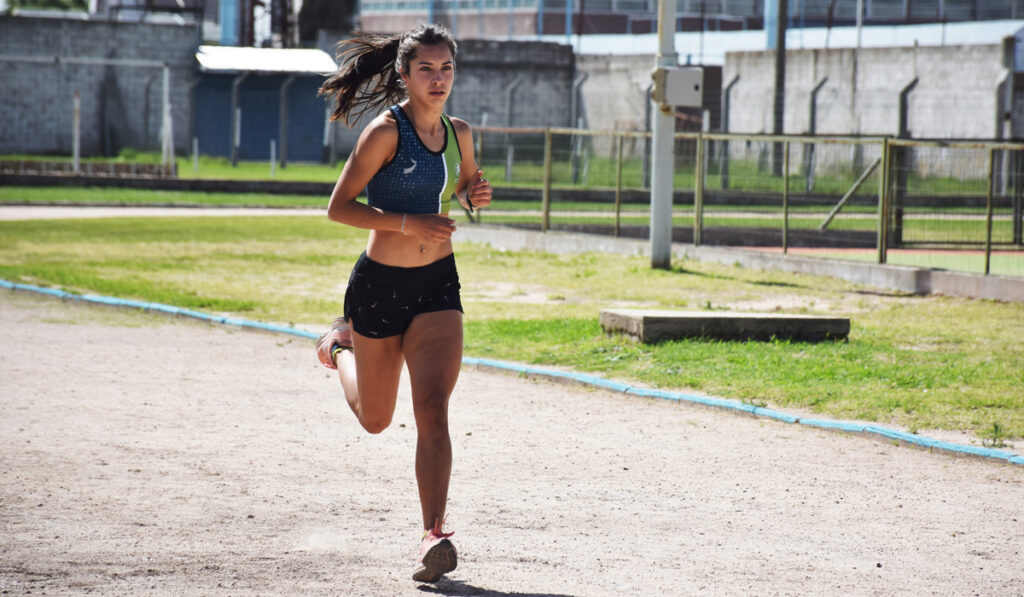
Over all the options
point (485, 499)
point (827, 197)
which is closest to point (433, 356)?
point (485, 499)

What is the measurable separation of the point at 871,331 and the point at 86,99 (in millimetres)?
34691

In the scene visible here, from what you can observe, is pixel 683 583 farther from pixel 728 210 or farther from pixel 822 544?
pixel 728 210

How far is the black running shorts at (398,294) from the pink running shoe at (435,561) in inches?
35.5

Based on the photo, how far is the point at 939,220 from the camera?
1648 centimetres

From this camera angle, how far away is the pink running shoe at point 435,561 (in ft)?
15.8

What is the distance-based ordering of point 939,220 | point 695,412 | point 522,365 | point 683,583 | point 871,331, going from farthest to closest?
point 939,220
point 871,331
point 522,365
point 695,412
point 683,583

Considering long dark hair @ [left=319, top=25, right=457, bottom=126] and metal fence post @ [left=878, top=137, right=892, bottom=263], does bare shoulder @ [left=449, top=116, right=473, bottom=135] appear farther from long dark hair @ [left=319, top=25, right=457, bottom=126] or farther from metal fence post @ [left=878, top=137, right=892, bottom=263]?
metal fence post @ [left=878, top=137, right=892, bottom=263]

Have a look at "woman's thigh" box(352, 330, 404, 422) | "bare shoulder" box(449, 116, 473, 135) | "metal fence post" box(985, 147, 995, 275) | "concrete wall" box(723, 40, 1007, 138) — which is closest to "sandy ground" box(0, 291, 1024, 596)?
"woman's thigh" box(352, 330, 404, 422)

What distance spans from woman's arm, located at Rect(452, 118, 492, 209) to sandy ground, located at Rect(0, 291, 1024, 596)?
1343 millimetres

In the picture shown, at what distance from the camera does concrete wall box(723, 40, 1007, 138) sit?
30625mm

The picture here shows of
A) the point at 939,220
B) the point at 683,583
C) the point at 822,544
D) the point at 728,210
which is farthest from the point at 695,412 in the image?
the point at 728,210

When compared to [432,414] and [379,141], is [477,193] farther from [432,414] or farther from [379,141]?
[432,414]

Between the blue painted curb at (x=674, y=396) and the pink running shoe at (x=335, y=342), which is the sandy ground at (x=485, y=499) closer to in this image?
the blue painted curb at (x=674, y=396)

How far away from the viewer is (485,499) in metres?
6.07
